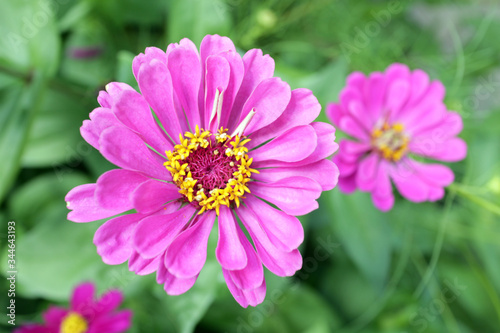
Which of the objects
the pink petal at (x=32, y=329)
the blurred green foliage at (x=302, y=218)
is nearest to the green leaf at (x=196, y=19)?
the blurred green foliage at (x=302, y=218)

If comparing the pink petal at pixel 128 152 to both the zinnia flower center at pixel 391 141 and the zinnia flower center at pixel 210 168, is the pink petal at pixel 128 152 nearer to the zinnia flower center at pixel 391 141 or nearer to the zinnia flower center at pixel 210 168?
the zinnia flower center at pixel 210 168

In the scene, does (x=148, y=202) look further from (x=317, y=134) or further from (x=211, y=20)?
(x=211, y=20)

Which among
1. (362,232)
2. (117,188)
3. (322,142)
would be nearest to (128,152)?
(117,188)

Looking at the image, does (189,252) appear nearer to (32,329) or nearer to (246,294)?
(246,294)

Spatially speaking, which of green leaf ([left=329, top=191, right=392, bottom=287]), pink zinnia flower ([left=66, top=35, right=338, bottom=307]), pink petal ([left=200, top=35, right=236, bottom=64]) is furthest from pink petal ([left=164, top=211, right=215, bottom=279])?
green leaf ([left=329, top=191, right=392, bottom=287])

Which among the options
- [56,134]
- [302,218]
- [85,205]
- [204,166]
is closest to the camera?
[85,205]

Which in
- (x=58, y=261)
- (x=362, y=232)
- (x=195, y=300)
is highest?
(x=58, y=261)

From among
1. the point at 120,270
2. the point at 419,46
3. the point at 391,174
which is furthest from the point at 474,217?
the point at 120,270
